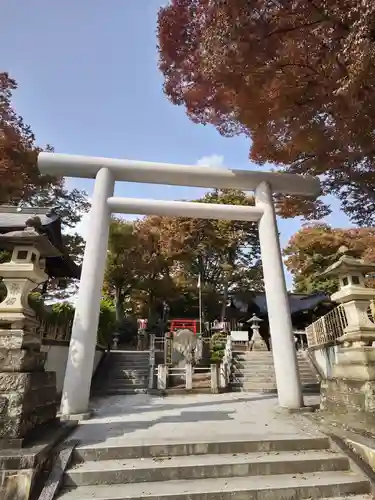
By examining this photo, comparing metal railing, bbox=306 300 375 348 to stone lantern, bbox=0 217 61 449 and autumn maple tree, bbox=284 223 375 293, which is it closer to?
autumn maple tree, bbox=284 223 375 293

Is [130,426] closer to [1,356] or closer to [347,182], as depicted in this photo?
[1,356]

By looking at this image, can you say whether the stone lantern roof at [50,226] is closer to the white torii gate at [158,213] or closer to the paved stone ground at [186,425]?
the white torii gate at [158,213]

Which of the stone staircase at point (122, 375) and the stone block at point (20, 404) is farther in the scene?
the stone staircase at point (122, 375)

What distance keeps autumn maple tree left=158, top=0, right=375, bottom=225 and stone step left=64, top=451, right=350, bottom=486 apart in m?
5.23

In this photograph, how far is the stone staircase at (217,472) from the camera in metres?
2.91

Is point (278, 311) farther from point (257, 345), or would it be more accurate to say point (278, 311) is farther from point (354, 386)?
point (257, 345)

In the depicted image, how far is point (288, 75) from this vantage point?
5.94 meters

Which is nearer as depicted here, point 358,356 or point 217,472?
point 217,472

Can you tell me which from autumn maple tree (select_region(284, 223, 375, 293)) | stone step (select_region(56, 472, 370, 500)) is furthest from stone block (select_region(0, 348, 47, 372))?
autumn maple tree (select_region(284, 223, 375, 293))

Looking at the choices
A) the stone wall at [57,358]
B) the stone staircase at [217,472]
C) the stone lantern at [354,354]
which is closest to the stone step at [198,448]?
the stone staircase at [217,472]

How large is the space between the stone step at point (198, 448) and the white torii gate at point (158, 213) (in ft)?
6.95

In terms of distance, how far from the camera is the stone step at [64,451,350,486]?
3121mm

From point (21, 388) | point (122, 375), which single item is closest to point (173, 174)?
point (21, 388)

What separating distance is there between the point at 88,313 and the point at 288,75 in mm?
6301
